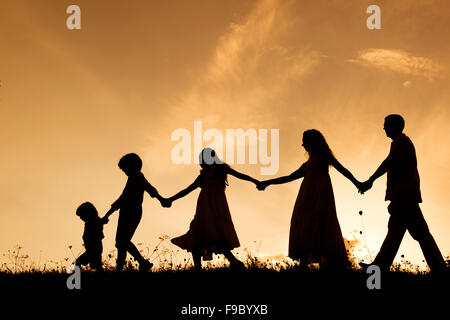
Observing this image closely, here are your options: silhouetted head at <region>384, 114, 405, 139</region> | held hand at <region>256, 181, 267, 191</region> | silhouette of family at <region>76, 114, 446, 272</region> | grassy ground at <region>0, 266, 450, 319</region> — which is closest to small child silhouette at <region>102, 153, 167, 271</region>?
silhouette of family at <region>76, 114, 446, 272</region>

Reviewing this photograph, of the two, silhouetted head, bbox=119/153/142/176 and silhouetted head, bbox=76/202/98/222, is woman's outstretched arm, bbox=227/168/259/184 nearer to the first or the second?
silhouetted head, bbox=119/153/142/176

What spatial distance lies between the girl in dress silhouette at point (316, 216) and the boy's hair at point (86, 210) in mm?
4222

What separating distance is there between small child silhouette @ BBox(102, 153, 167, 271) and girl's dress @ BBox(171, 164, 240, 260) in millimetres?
854

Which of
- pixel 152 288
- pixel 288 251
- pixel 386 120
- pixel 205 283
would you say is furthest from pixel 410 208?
pixel 152 288

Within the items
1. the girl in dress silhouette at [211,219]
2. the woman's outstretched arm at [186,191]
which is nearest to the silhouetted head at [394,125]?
the girl in dress silhouette at [211,219]

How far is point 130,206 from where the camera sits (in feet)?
33.1

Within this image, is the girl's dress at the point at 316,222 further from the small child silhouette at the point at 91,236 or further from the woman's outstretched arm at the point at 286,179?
Result: the small child silhouette at the point at 91,236

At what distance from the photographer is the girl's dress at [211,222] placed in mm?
9875
